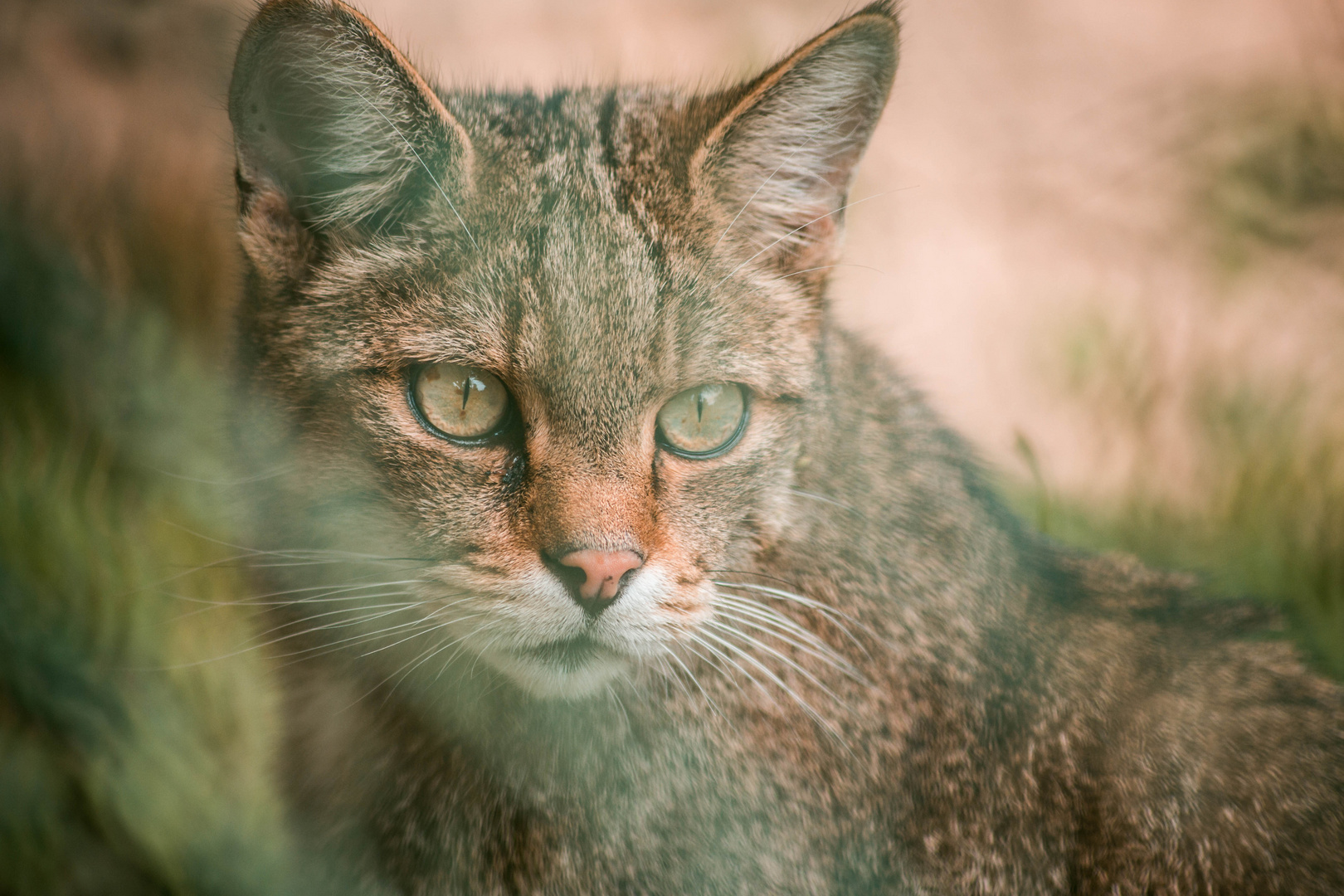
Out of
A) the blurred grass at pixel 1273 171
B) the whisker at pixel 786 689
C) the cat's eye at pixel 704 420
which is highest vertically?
the blurred grass at pixel 1273 171

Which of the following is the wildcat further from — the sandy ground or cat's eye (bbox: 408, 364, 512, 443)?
the sandy ground

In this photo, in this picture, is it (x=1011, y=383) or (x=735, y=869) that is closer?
(x=735, y=869)

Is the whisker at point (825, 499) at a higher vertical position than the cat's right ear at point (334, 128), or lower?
lower

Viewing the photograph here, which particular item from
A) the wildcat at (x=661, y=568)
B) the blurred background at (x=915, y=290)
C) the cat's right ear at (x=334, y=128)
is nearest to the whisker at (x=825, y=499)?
the wildcat at (x=661, y=568)

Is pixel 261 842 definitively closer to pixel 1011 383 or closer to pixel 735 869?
pixel 735 869

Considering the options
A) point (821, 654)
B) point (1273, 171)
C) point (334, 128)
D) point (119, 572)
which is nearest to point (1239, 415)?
point (1273, 171)

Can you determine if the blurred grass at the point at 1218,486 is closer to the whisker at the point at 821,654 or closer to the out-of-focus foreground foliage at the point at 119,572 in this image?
the whisker at the point at 821,654

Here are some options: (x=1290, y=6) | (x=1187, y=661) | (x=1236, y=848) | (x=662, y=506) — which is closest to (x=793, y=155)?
(x=662, y=506)

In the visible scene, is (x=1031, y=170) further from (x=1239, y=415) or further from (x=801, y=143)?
(x=801, y=143)
